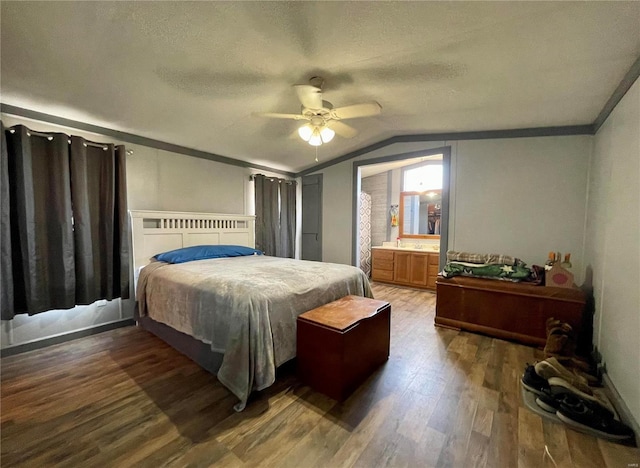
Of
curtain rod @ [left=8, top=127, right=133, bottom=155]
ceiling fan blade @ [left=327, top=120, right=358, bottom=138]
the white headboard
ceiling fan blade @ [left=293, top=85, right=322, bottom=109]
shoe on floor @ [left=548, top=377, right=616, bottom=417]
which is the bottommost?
shoe on floor @ [left=548, top=377, right=616, bottom=417]

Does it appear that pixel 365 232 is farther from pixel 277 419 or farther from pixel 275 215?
pixel 277 419

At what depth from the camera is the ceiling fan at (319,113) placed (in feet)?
6.82

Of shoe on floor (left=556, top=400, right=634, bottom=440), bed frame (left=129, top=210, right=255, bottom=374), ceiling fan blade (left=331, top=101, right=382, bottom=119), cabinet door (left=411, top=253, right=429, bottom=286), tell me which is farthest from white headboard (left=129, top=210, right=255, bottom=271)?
shoe on floor (left=556, top=400, right=634, bottom=440)

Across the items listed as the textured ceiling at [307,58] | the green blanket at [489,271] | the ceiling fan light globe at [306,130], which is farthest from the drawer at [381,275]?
the ceiling fan light globe at [306,130]

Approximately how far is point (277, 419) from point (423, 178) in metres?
5.15

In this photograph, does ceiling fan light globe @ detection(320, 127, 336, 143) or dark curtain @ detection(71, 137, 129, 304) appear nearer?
ceiling fan light globe @ detection(320, 127, 336, 143)

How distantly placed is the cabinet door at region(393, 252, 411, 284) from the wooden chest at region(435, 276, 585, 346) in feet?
6.10

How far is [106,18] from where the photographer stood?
1545 millimetres

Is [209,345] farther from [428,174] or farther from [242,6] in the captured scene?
[428,174]

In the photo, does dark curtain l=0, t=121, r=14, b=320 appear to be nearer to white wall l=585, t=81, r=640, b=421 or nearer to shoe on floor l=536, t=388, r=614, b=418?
shoe on floor l=536, t=388, r=614, b=418

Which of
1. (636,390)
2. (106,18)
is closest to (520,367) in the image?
(636,390)

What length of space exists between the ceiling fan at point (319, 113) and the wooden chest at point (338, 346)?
1.59 meters

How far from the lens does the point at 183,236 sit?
3.53 metres

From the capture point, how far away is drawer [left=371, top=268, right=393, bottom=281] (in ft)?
17.6
